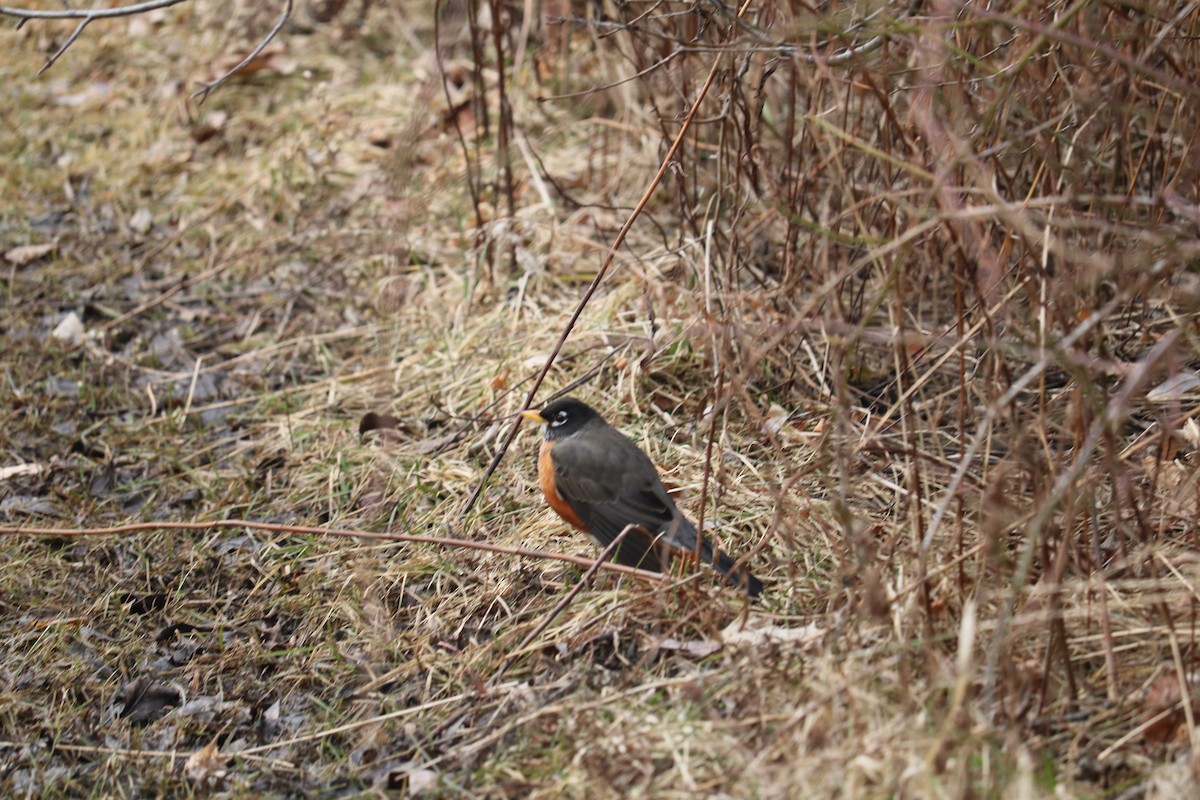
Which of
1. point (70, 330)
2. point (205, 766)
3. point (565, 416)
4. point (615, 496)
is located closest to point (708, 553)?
point (615, 496)

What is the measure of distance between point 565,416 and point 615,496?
1.42 ft

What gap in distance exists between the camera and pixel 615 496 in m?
3.54

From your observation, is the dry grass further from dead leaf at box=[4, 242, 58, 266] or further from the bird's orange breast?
the bird's orange breast

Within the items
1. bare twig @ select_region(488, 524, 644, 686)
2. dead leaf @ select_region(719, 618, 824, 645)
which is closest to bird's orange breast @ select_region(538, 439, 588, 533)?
bare twig @ select_region(488, 524, 644, 686)

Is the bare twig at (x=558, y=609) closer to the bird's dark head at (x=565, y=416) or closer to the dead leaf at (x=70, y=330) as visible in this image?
the bird's dark head at (x=565, y=416)

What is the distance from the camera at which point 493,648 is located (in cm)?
326

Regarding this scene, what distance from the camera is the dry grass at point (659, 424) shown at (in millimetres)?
2586

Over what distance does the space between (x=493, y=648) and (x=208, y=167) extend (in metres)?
4.16

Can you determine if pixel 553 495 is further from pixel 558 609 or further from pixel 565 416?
pixel 558 609

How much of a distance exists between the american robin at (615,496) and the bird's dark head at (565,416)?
48 mm

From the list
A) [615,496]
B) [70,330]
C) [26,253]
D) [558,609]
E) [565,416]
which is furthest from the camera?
[26,253]

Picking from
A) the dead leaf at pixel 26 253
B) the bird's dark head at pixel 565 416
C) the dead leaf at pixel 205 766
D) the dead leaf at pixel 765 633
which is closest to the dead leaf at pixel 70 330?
the dead leaf at pixel 26 253

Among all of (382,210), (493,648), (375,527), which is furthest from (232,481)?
(382,210)

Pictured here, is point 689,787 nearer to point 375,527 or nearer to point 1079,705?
point 1079,705
